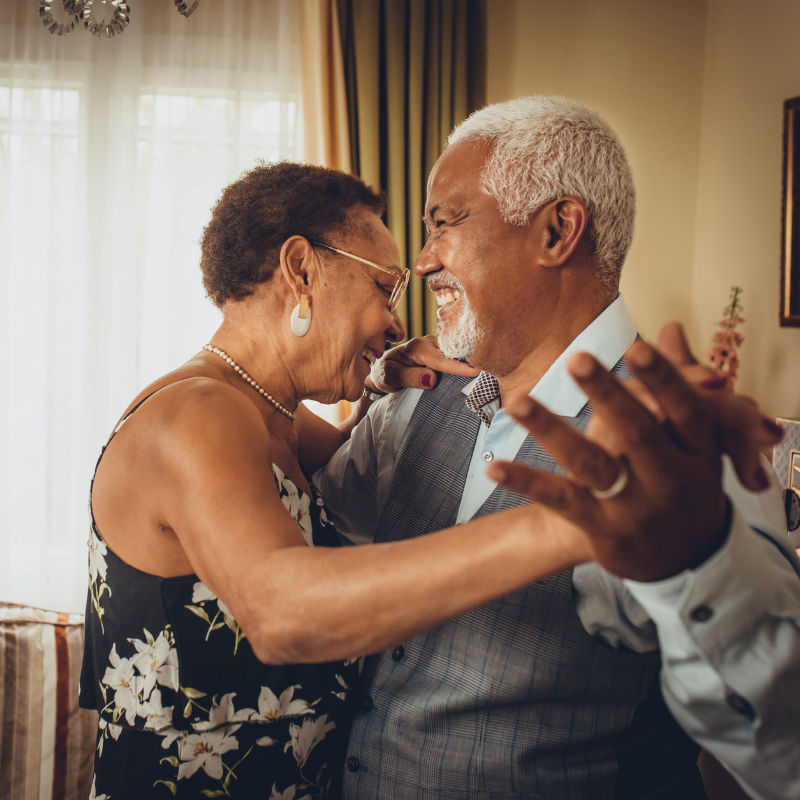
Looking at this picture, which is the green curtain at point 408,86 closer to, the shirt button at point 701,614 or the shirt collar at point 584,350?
the shirt collar at point 584,350

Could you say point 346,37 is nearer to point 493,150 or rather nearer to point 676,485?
point 493,150

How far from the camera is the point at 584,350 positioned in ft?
3.89

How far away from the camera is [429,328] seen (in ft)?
10.4

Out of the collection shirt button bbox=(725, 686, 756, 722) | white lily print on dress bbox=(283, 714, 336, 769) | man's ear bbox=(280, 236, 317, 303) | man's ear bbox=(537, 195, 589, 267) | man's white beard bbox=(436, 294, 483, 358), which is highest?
man's ear bbox=(537, 195, 589, 267)

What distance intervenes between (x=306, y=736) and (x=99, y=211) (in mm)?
2798

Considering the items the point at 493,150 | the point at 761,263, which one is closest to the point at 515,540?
the point at 493,150

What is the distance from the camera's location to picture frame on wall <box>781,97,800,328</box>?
2189 mm

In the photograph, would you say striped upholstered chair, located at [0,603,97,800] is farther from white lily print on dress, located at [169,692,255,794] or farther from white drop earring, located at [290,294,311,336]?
white drop earring, located at [290,294,311,336]

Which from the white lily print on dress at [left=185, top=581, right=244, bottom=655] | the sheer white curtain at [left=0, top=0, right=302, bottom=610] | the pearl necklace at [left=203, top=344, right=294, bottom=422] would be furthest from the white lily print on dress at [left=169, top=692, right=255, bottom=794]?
the sheer white curtain at [left=0, top=0, right=302, bottom=610]

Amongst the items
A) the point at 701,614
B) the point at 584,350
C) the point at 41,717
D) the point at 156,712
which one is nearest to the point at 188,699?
the point at 156,712

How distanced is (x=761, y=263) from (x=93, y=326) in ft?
9.49

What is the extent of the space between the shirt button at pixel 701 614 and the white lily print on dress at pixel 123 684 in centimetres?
82

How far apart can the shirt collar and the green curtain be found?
1978 mm

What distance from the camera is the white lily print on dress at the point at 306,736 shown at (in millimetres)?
1062
